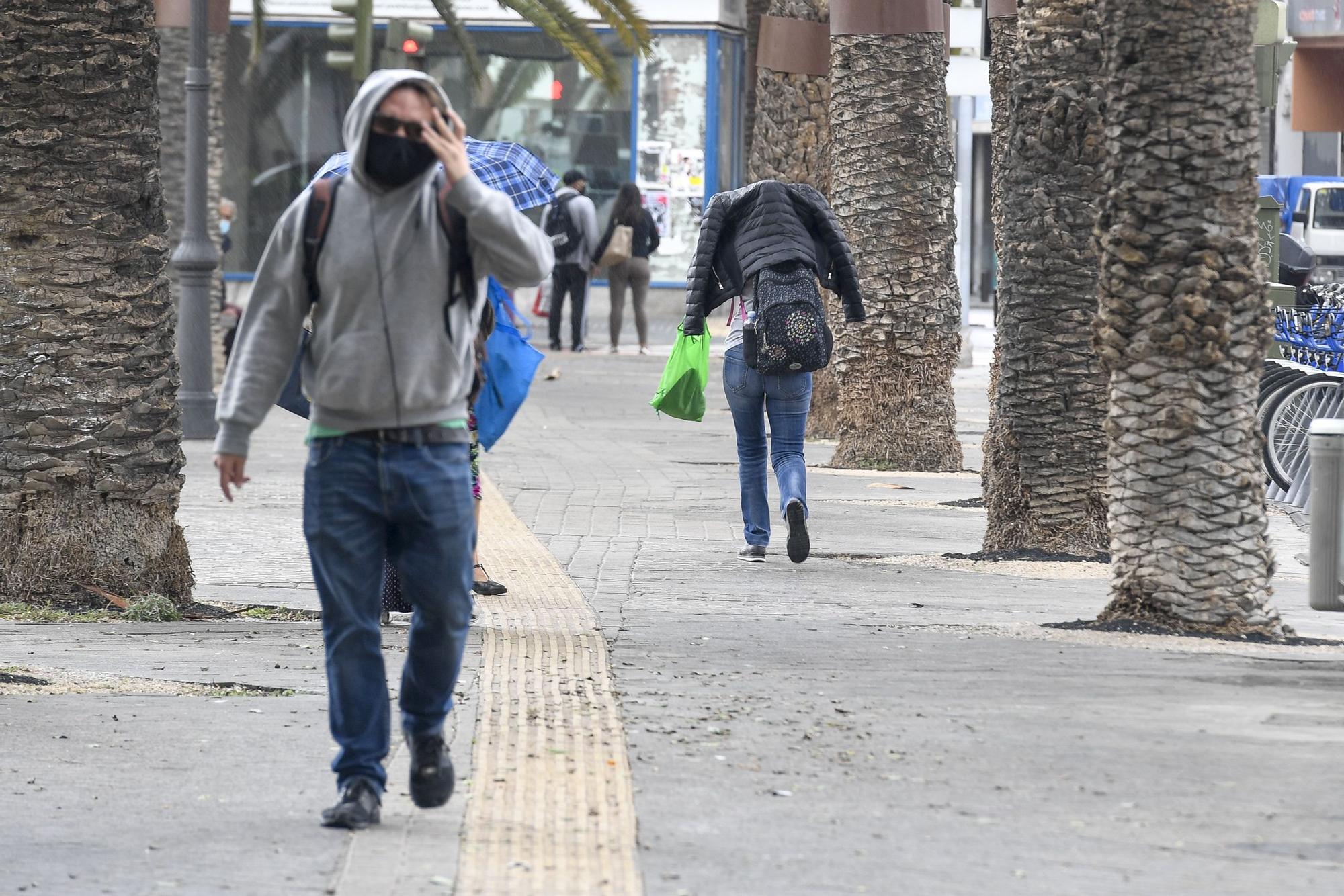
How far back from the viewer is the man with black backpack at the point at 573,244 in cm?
2428

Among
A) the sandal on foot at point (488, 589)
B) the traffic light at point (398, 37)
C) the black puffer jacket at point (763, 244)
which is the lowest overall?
the sandal on foot at point (488, 589)

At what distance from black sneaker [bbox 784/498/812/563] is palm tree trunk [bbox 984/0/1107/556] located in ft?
3.23

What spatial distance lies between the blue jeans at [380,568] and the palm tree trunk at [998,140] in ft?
17.2

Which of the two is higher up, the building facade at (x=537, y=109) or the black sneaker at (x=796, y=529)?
the building facade at (x=537, y=109)

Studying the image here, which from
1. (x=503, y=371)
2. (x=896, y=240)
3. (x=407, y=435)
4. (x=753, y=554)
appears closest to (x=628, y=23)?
(x=753, y=554)

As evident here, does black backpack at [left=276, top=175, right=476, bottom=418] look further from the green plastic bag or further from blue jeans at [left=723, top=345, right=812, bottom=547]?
the green plastic bag

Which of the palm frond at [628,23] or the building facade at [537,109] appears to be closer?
the palm frond at [628,23]

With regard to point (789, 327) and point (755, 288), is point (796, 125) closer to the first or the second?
point (755, 288)

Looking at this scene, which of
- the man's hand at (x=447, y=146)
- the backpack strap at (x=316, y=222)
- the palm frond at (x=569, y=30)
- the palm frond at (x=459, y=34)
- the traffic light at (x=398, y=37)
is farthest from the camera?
the traffic light at (x=398, y=37)

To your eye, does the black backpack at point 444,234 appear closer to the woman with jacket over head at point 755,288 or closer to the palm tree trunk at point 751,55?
the woman with jacket over head at point 755,288

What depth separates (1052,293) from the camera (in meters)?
9.44

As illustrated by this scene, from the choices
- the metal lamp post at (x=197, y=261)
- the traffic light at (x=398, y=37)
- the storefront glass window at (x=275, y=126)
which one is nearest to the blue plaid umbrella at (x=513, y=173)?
the metal lamp post at (x=197, y=261)

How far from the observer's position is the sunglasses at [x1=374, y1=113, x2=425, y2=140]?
4.61 metres

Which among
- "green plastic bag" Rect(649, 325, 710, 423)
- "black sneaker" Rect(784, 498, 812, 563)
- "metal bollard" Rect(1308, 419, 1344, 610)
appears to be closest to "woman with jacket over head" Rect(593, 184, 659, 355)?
"green plastic bag" Rect(649, 325, 710, 423)
